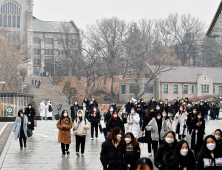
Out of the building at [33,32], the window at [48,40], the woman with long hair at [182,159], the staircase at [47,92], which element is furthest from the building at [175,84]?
the woman with long hair at [182,159]

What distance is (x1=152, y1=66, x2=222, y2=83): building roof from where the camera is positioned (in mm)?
81681

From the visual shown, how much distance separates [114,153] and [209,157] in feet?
5.58

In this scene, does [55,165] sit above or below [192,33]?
below

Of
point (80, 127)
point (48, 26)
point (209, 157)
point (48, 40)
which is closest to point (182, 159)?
point (209, 157)

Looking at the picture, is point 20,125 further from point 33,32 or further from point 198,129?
point 33,32

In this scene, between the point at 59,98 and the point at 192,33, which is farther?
the point at 192,33

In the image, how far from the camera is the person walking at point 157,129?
13547 millimetres

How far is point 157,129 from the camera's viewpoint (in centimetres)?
1372

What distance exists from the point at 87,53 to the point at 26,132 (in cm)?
6779

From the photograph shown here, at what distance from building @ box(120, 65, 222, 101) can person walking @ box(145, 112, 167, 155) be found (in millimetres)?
63801

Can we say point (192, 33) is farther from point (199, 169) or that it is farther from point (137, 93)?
point (199, 169)

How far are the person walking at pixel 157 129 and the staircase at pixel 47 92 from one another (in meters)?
58.8

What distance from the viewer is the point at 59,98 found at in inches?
3029

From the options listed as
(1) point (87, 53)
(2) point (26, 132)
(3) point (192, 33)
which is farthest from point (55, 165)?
(3) point (192, 33)
